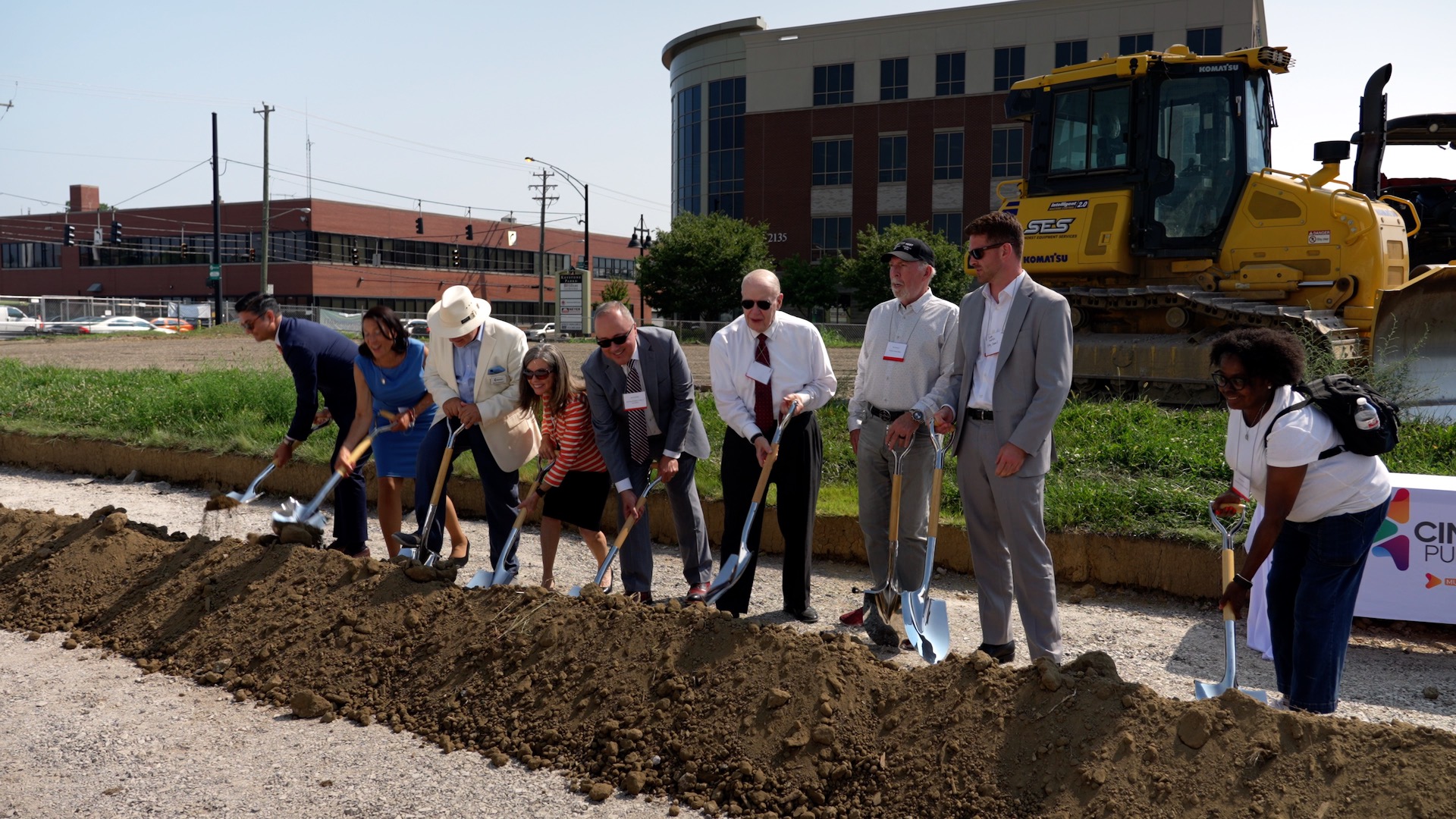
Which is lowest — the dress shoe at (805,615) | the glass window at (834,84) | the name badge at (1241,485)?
the dress shoe at (805,615)

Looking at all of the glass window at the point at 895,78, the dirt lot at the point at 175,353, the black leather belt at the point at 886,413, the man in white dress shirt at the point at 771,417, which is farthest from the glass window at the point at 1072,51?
the black leather belt at the point at 886,413

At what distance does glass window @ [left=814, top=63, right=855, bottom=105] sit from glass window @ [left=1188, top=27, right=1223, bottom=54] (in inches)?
593

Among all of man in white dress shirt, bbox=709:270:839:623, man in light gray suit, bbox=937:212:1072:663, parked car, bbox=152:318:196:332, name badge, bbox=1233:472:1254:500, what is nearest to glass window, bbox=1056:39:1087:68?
parked car, bbox=152:318:196:332

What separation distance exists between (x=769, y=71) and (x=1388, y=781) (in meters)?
53.3

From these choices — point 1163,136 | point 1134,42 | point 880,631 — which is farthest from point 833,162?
point 880,631

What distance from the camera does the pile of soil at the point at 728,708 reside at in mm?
3141

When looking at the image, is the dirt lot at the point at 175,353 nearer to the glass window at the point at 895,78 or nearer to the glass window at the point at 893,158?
the glass window at the point at 893,158

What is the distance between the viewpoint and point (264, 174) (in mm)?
43125

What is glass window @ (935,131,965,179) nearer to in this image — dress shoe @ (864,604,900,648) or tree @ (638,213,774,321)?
tree @ (638,213,774,321)

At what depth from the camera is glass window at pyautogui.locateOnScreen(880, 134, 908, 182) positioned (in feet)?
167

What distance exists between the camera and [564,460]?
229 inches

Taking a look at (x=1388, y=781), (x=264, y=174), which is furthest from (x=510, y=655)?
(x=264, y=174)

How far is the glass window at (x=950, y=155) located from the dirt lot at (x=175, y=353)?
74.2 ft

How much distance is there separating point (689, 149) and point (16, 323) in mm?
32334
